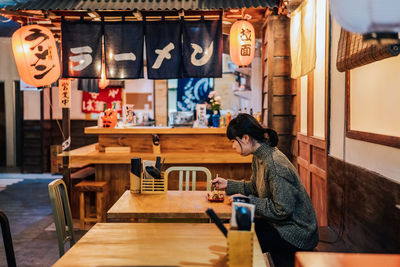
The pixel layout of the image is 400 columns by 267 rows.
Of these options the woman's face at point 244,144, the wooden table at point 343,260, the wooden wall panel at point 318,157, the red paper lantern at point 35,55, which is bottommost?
the wooden table at point 343,260

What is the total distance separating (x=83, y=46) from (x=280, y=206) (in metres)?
4.96

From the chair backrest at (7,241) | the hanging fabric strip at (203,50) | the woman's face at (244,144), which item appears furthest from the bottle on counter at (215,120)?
the chair backrest at (7,241)

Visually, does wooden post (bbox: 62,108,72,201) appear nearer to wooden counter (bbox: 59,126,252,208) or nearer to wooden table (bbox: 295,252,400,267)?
wooden counter (bbox: 59,126,252,208)

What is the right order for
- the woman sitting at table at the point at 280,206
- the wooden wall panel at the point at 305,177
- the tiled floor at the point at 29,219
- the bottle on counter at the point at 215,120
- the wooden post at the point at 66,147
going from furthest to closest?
the bottle on counter at the point at 215,120
the wooden post at the point at 66,147
the wooden wall panel at the point at 305,177
the tiled floor at the point at 29,219
the woman sitting at table at the point at 280,206

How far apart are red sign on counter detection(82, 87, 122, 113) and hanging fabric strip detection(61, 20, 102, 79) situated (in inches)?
266

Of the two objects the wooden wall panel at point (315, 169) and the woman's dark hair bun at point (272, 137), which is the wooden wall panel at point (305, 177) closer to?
the wooden wall panel at point (315, 169)

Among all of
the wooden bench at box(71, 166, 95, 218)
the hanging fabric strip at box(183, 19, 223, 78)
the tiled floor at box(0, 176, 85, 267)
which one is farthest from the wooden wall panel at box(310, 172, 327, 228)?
the wooden bench at box(71, 166, 95, 218)

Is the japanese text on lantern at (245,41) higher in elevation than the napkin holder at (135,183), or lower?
higher

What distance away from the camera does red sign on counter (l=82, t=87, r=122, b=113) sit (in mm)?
13445

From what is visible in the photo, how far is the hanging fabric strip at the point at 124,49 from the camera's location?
21.6 ft

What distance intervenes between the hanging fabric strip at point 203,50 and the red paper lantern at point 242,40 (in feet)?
1.17

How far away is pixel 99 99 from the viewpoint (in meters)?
13.5

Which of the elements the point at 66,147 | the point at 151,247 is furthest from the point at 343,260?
the point at 66,147

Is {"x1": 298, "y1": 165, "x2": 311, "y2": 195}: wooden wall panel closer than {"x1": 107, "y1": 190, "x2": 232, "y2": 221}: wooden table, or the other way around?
{"x1": 107, "y1": 190, "x2": 232, "y2": 221}: wooden table
